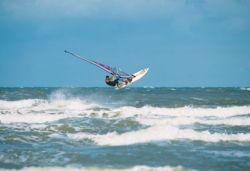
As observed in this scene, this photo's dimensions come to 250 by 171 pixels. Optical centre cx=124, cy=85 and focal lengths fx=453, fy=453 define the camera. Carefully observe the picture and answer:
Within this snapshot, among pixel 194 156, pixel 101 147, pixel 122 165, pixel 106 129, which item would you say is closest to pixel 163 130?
pixel 106 129

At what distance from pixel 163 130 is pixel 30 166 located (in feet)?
27.1

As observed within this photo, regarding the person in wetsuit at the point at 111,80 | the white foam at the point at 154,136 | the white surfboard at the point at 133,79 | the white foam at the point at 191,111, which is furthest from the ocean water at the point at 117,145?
the white foam at the point at 191,111

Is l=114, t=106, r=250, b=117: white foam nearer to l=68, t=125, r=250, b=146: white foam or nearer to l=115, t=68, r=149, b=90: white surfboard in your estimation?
l=115, t=68, r=149, b=90: white surfboard

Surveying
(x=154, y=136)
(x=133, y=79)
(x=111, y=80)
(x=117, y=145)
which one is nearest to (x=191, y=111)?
(x=133, y=79)

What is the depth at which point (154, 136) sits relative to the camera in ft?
63.0

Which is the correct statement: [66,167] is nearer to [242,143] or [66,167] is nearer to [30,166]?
[30,166]

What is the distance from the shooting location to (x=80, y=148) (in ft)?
54.0

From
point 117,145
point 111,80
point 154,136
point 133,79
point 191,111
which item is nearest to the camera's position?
point 117,145

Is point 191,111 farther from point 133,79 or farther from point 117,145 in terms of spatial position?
point 117,145

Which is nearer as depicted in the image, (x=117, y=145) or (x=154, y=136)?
(x=117, y=145)

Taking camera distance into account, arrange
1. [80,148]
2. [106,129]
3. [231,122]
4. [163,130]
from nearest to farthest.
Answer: [80,148]
[163,130]
[106,129]
[231,122]

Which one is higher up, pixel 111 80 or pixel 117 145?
pixel 111 80

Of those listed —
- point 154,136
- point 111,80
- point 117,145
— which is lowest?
point 117,145

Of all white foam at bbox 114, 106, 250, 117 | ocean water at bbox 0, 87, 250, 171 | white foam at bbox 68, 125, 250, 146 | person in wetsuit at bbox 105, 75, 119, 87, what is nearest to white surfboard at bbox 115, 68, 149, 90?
person in wetsuit at bbox 105, 75, 119, 87
